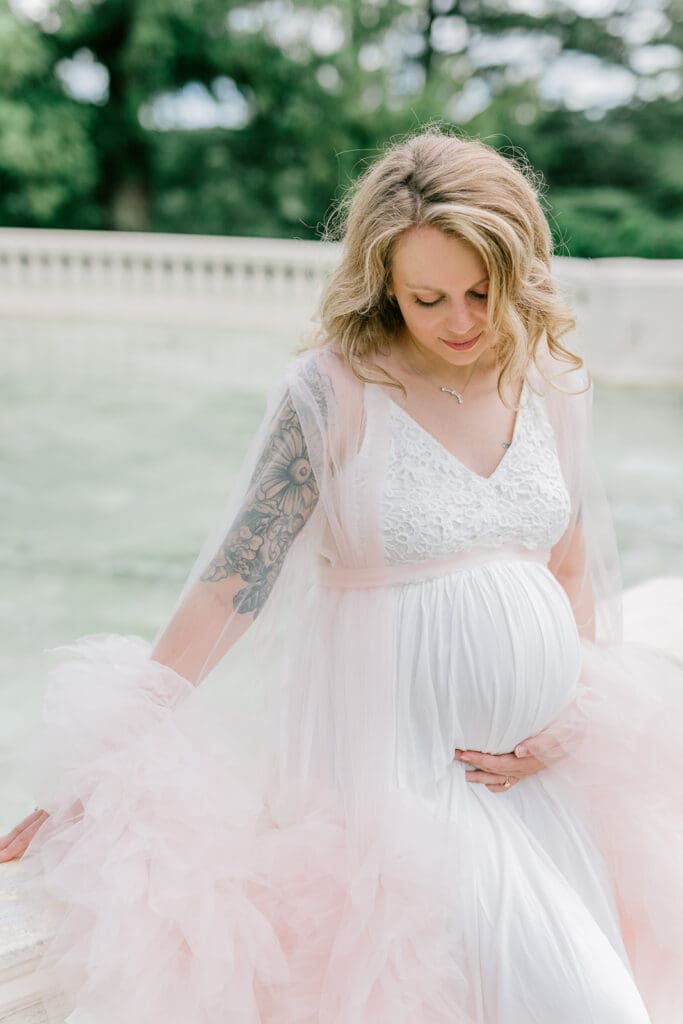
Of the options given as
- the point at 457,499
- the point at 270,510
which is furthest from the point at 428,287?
the point at 270,510

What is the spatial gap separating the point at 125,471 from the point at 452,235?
554cm

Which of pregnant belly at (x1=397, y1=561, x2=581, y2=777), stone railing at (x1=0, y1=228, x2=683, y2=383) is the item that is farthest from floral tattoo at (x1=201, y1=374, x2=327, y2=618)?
stone railing at (x1=0, y1=228, x2=683, y2=383)

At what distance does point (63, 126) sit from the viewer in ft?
54.5

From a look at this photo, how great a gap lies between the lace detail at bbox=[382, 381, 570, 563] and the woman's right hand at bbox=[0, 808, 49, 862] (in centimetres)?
75

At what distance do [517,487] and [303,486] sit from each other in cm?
38

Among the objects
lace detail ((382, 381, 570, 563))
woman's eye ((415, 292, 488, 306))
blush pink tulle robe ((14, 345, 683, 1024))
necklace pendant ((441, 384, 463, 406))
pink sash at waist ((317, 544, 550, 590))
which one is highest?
woman's eye ((415, 292, 488, 306))

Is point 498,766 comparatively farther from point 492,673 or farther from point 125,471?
point 125,471

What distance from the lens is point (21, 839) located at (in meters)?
1.80

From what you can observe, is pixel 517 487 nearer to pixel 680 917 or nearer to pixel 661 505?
pixel 680 917

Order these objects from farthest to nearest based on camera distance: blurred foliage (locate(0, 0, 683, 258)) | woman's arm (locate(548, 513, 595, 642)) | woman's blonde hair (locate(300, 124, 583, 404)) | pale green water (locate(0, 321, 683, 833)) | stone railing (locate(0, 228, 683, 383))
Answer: blurred foliage (locate(0, 0, 683, 258))
stone railing (locate(0, 228, 683, 383))
pale green water (locate(0, 321, 683, 833))
woman's arm (locate(548, 513, 595, 642))
woman's blonde hair (locate(300, 124, 583, 404))

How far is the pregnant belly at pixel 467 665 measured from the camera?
5.68 ft

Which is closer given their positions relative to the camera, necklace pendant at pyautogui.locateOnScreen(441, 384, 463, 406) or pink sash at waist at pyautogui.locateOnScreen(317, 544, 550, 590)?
pink sash at waist at pyautogui.locateOnScreen(317, 544, 550, 590)

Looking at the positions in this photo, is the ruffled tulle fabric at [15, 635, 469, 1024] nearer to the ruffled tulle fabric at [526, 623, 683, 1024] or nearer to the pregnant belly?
the pregnant belly

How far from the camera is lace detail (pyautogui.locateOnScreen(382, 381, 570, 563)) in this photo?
1741 millimetres
